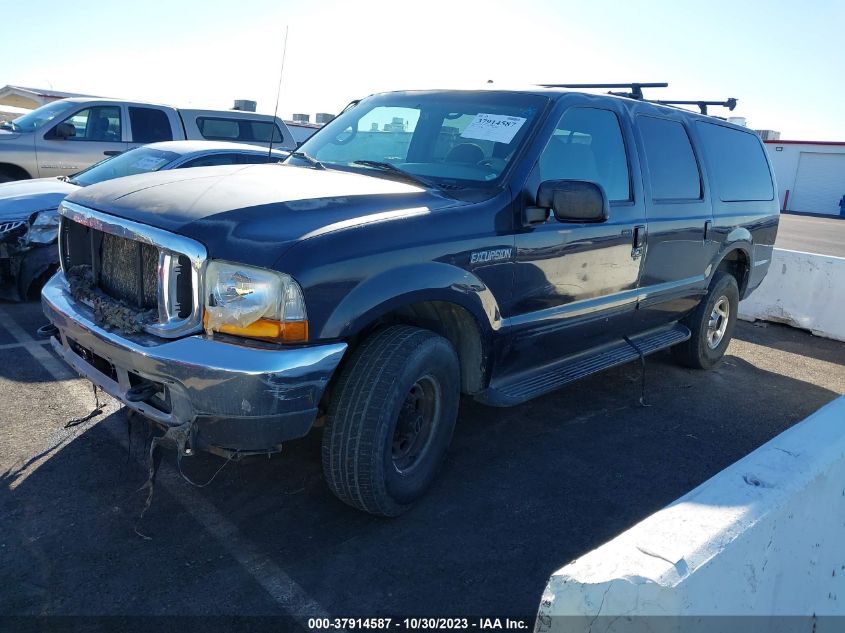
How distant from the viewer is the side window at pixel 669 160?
4.73 m

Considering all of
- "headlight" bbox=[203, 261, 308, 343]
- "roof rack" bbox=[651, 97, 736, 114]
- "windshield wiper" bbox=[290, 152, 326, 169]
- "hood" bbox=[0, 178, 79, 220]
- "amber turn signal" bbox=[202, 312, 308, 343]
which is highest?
"roof rack" bbox=[651, 97, 736, 114]

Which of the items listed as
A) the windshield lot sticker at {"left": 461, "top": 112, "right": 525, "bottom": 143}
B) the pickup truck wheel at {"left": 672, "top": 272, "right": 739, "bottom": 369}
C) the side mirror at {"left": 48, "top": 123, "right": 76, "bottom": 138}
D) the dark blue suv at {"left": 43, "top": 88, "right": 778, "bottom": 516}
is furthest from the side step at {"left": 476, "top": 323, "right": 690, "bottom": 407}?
the side mirror at {"left": 48, "top": 123, "right": 76, "bottom": 138}

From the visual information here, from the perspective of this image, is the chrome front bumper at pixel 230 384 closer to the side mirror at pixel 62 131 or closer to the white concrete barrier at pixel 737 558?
the white concrete barrier at pixel 737 558

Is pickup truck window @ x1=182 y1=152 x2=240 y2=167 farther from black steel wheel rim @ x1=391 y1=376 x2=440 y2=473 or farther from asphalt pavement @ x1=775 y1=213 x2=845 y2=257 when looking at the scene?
asphalt pavement @ x1=775 y1=213 x2=845 y2=257

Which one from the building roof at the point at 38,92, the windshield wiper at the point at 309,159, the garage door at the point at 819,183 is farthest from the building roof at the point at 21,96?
the garage door at the point at 819,183

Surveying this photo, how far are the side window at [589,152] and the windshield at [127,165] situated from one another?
4.34m

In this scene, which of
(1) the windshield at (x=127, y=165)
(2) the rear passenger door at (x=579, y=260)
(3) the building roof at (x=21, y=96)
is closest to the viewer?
(2) the rear passenger door at (x=579, y=260)

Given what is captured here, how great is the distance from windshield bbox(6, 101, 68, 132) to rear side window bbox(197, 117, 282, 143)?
182 centimetres

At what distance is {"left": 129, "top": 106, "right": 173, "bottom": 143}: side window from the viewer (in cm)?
990

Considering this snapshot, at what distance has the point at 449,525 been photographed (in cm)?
334

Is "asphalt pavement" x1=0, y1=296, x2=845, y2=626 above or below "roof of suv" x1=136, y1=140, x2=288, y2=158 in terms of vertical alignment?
below

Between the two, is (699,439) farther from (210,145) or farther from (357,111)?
(210,145)

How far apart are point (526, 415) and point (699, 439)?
1111mm

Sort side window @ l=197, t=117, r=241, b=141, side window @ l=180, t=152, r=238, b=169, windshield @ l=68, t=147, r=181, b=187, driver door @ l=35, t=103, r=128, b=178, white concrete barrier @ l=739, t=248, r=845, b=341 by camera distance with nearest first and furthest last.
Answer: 1. windshield @ l=68, t=147, r=181, b=187
2. side window @ l=180, t=152, r=238, b=169
3. white concrete barrier @ l=739, t=248, r=845, b=341
4. driver door @ l=35, t=103, r=128, b=178
5. side window @ l=197, t=117, r=241, b=141
